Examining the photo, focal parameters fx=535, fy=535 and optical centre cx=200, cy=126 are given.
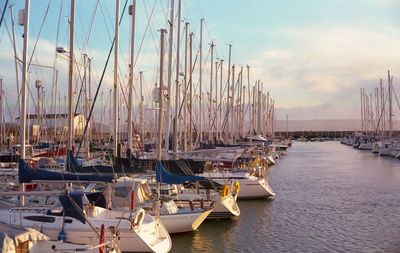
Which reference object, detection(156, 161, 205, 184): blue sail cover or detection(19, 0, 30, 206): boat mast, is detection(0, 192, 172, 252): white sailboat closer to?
detection(19, 0, 30, 206): boat mast

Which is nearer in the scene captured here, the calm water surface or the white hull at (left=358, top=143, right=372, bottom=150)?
the calm water surface

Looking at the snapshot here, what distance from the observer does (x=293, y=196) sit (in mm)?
38500

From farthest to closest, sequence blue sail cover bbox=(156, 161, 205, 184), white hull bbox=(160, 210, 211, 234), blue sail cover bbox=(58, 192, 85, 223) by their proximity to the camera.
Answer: blue sail cover bbox=(156, 161, 205, 184)
white hull bbox=(160, 210, 211, 234)
blue sail cover bbox=(58, 192, 85, 223)

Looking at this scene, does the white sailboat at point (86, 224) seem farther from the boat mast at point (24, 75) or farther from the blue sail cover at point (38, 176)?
the boat mast at point (24, 75)

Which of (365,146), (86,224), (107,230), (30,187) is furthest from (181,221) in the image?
(365,146)

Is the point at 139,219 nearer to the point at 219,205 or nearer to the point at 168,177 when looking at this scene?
the point at 168,177

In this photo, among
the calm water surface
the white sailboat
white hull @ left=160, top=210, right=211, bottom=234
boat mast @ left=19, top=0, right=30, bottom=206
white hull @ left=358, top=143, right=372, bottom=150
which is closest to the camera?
the white sailboat

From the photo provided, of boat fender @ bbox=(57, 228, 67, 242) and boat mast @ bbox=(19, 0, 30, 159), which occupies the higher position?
boat mast @ bbox=(19, 0, 30, 159)

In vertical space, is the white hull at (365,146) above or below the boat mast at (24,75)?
below

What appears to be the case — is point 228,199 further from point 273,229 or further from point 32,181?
point 32,181

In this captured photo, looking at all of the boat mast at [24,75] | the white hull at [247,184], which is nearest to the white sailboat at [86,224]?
the boat mast at [24,75]

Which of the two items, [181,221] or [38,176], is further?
[181,221]

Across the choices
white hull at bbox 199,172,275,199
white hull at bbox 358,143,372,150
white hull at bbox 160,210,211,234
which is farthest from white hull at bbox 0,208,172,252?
white hull at bbox 358,143,372,150

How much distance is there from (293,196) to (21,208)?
74.9 ft
